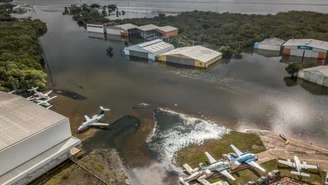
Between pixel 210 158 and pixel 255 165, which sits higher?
pixel 255 165

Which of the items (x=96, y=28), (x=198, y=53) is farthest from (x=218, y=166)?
(x=96, y=28)

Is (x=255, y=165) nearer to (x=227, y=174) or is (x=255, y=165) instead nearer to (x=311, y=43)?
(x=227, y=174)

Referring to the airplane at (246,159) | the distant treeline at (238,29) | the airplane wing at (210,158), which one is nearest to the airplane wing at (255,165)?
the airplane at (246,159)

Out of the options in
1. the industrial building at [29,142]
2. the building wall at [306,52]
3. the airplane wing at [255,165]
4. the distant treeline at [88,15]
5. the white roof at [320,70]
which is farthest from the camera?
the distant treeline at [88,15]

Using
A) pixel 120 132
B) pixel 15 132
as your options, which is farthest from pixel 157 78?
pixel 15 132

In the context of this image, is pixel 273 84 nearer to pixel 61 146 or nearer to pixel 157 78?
pixel 157 78

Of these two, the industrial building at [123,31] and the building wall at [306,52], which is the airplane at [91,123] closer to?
the building wall at [306,52]

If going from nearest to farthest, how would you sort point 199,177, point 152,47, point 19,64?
point 199,177, point 19,64, point 152,47
